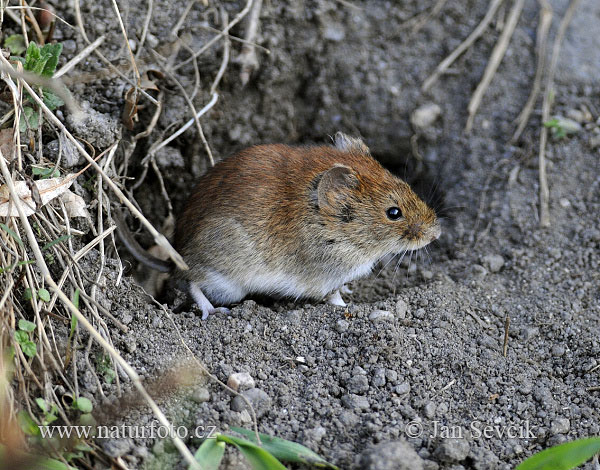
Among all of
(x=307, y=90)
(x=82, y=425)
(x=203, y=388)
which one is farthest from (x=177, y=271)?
(x=307, y=90)

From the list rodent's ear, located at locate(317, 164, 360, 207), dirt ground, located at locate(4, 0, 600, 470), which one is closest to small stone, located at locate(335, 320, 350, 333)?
dirt ground, located at locate(4, 0, 600, 470)

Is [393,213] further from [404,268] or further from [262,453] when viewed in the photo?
[262,453]

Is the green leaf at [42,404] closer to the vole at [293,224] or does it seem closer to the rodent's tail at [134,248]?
the vole at [293,224]

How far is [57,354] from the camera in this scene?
331cm

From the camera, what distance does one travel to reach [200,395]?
3.36 m

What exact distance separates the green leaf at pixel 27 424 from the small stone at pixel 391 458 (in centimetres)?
153

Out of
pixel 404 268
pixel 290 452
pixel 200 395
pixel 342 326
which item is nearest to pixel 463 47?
pixel 404 268

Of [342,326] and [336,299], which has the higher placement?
[342,326]

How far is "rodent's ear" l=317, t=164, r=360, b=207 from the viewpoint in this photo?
4.21 m

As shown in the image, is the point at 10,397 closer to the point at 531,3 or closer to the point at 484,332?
the point at 484,332

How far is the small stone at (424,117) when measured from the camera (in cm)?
570

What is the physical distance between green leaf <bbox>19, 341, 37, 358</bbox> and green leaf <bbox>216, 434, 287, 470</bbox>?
3.24 ft

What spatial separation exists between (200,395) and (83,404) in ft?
1.92

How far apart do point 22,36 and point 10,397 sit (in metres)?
2.54
